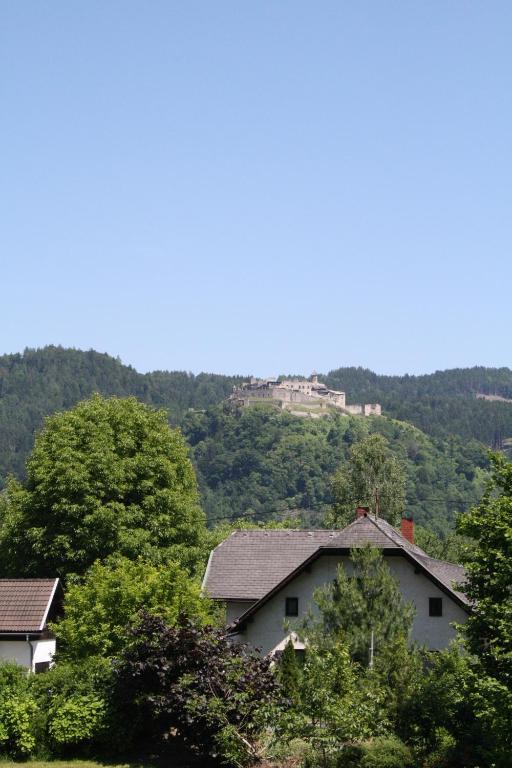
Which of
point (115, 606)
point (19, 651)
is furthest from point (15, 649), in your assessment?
point (115, 606)

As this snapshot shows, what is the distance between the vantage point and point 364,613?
116 feet

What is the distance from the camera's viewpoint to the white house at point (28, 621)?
37938mm

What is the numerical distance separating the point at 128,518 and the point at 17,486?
7.88 metres

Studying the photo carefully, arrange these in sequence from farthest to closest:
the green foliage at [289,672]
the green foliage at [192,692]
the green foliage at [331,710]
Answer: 1. the green foliage at [289,672]
2. the green foliage at [192,692]
3. the green foliage at [331,710]

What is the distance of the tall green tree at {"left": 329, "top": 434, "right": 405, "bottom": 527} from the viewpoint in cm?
8894

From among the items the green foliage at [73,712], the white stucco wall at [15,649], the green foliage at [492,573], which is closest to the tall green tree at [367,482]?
the white stucco wall at [15,649]

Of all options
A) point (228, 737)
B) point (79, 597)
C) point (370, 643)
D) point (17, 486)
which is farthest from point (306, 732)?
point (17, 486)

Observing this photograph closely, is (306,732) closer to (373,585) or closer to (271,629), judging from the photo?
(373,585)

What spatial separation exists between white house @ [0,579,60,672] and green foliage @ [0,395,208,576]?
6999 mm

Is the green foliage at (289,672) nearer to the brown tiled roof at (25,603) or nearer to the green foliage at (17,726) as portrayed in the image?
the green foliage at (17,726)

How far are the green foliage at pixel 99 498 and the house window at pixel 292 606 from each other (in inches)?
286

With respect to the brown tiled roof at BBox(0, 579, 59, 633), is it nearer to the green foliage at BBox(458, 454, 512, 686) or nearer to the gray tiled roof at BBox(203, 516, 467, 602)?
the gray tiled roof at BBox(203, 516, 467, 602)

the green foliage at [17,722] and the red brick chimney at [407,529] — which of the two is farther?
the red brick chimney at [407,529]

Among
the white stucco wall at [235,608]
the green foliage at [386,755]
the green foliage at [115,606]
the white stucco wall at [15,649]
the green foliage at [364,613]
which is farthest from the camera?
the white stucco wall at [235,608]
